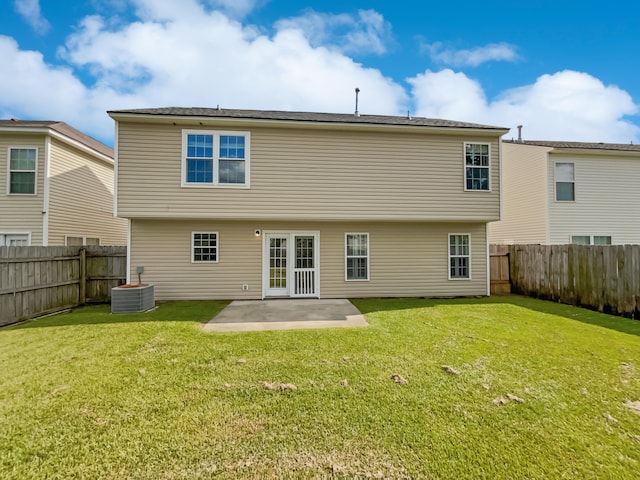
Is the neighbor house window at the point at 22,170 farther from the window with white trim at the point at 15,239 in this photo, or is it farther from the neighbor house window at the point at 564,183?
the neighbor house window at the point at 564,183

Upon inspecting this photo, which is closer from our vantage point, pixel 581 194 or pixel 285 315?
pixel 285 315

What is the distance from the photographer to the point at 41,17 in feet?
31.7

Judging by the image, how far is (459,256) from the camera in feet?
34.0

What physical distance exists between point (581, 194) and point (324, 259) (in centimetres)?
1130

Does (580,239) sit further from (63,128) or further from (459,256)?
(63,128)

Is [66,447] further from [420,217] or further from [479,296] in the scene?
→ [479,296]

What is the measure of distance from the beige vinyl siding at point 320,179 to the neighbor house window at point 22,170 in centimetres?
441

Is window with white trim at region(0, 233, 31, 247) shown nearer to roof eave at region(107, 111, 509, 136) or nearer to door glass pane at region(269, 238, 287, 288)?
roof eave at region(107, 111, 509, 136)

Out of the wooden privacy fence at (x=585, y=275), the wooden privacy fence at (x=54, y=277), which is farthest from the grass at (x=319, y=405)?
the wooden privacy fence at (x=585, y=275)

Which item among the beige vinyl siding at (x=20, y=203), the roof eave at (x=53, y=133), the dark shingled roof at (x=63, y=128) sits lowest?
the beige vinyl siding at (x=20, y=203)

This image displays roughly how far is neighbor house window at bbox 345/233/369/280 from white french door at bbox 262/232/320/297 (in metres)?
1.03

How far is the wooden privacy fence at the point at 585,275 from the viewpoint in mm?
7270

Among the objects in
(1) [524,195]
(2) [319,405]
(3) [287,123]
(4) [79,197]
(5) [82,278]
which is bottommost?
(2) [319,405]

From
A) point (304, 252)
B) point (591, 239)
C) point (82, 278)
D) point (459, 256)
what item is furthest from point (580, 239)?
point (82, 278)
